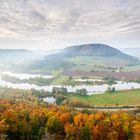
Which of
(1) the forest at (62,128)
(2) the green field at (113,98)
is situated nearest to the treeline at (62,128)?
(1) the forest at (62,128)

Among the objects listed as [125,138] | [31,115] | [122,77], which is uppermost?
[122,77]

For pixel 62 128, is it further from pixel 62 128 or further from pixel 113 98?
Answer: pixel 113 98

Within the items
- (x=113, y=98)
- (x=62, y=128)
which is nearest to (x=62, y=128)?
(x=62, y=128)

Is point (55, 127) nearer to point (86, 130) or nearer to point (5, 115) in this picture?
point (86, 130)

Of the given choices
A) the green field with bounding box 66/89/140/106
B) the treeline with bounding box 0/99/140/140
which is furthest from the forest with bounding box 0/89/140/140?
the green field with bounding box 66/89/140/106

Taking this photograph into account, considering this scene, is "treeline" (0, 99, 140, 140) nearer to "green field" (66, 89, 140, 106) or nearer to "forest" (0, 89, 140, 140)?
"forest" (0, 89, 140, 140)

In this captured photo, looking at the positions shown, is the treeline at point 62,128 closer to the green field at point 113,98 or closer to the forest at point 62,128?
the forest at point 62,128

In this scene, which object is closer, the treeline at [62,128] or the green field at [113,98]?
the treeline at [62,128]

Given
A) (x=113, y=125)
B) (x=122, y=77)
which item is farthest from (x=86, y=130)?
(x=122, y=77)
